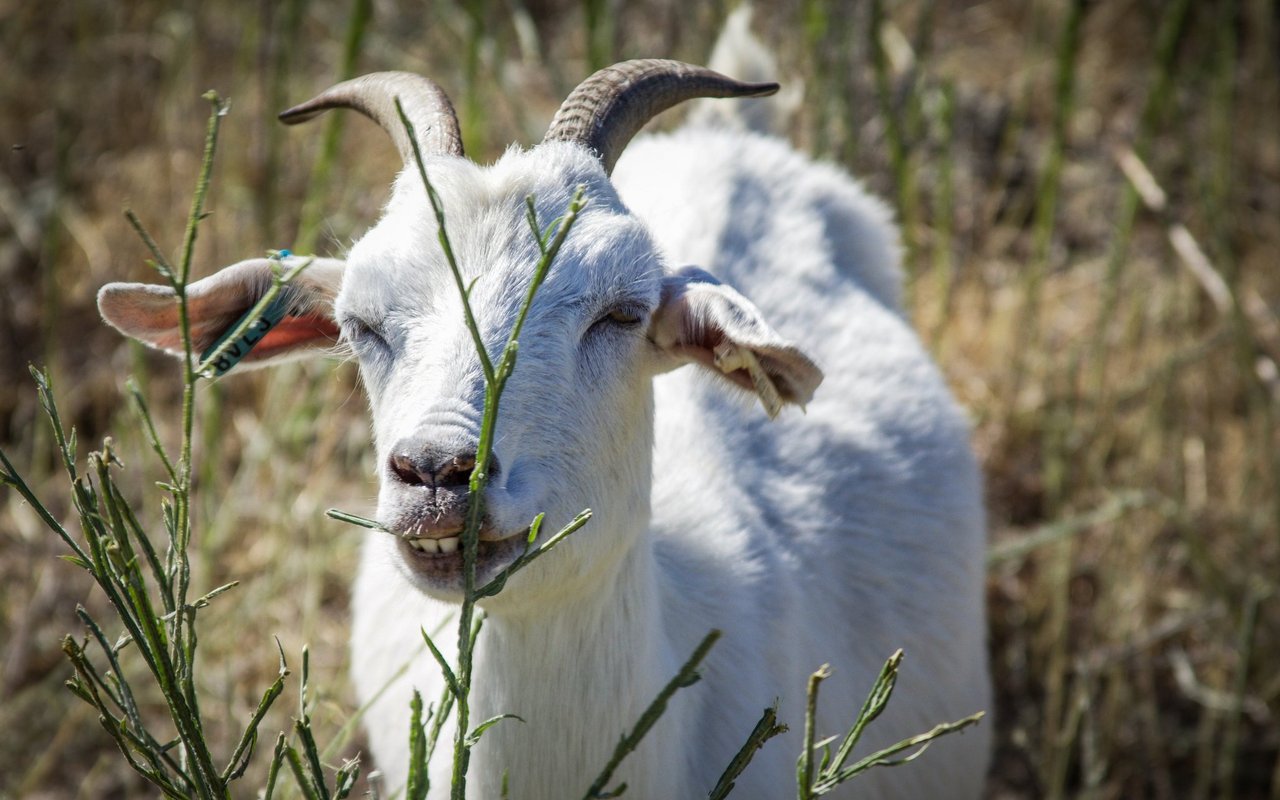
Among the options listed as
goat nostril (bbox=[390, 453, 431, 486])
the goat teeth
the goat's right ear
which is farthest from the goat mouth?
the goat's right ear

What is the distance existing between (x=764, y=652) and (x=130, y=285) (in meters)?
1.61

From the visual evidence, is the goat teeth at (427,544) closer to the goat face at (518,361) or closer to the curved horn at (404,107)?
the goat face at (518,361)

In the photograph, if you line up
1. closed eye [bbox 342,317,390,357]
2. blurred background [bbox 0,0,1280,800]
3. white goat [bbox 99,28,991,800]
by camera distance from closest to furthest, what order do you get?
white goat [bbox 99,28,991,800]
closed eye [bbox 342,317,390,357]
blurred background [bbox 0,0,1280,800]

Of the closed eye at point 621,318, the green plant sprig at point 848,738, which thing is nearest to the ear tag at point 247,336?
the closed eye at point 621,318

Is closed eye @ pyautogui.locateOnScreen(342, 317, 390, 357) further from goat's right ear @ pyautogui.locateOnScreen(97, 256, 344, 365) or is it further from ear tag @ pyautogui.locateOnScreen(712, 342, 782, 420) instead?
ear tag @ pyautogui.locateOnScreen(712, 342, 782, 420)

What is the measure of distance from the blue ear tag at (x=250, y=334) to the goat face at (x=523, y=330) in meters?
0.04

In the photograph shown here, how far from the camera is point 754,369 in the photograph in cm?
228

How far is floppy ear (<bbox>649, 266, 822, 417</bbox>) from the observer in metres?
2.18

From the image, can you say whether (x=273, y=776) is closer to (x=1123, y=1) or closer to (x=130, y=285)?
(x=130, y=285)

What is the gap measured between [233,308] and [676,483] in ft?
3.84

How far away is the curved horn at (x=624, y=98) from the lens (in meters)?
2.51

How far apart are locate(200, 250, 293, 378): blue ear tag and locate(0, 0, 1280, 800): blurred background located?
95 centimetres

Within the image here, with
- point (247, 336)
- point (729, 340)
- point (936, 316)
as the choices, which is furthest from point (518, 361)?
point (936, 316)

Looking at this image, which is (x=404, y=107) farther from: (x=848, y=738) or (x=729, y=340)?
(x=848, y=738)
